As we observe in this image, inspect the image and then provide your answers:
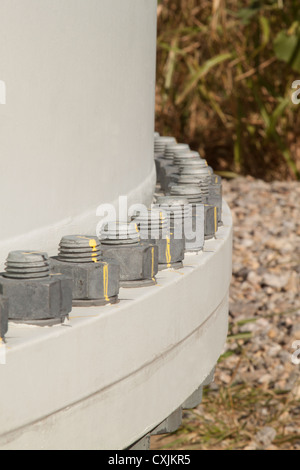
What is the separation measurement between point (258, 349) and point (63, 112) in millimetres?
4488

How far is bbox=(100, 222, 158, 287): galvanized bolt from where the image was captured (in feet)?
7.14

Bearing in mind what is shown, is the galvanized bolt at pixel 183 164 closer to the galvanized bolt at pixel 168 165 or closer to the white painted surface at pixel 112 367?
the galvanized bolt at pixel 168 165

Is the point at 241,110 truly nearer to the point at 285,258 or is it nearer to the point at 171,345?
the point at 285,258

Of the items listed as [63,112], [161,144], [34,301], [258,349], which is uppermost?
[63,112]

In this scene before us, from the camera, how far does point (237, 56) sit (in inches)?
359

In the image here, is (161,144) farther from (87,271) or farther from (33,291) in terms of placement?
(33,291)

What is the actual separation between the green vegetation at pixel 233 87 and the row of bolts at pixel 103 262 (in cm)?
624

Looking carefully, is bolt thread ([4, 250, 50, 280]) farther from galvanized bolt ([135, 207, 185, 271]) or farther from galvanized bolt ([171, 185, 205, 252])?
galvanized bolt ([171, 185, 205, 252])

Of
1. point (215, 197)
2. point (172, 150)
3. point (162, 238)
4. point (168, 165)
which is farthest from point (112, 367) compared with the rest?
point (172, 150)

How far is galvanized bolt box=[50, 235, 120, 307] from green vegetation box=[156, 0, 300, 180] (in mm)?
7015

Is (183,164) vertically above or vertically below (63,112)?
below

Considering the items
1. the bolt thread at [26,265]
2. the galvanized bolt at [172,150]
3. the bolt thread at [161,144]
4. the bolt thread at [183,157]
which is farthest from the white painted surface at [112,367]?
the bolt thread at [161,144]

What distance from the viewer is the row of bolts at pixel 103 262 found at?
1.79 m

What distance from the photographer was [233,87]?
9406 mm
